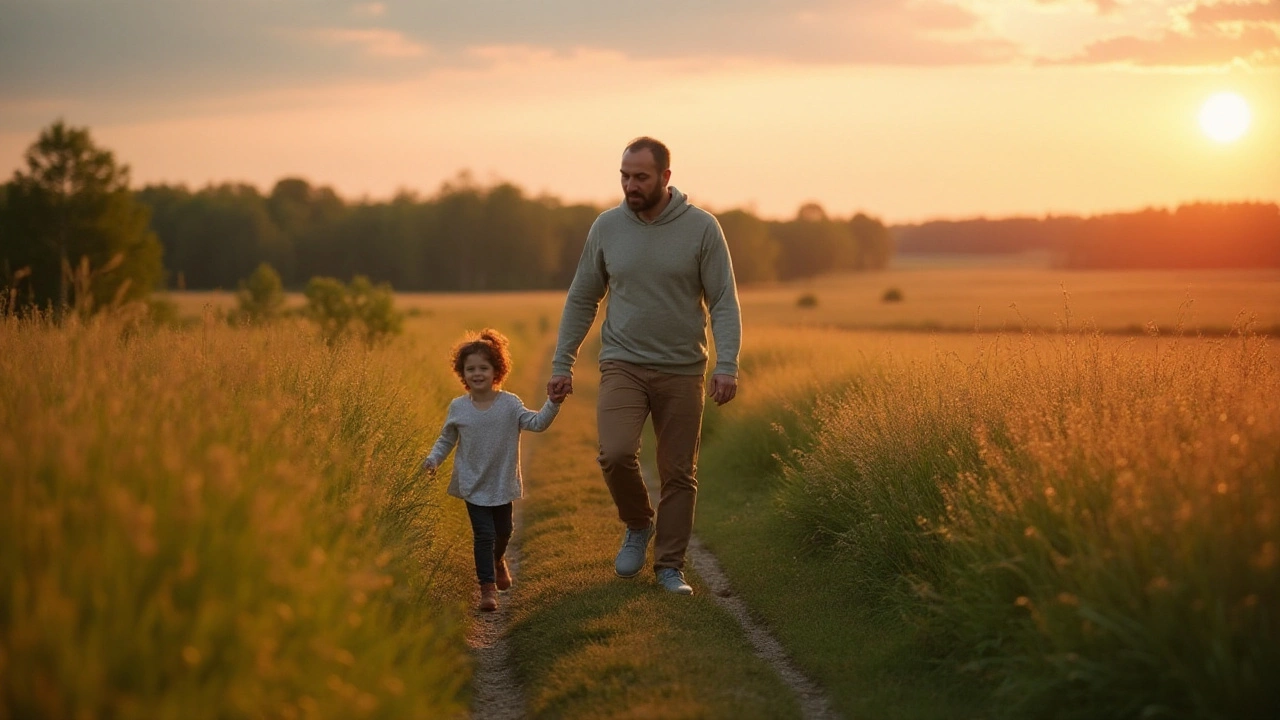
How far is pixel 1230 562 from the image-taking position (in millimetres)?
4121

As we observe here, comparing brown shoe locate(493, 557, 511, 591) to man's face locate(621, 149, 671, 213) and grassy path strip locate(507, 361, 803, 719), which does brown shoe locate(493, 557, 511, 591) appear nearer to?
grassy path strip locate(507, 361, 803, 719)

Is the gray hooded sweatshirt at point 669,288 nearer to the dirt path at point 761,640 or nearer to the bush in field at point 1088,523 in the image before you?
the bush in field at point 1088,523

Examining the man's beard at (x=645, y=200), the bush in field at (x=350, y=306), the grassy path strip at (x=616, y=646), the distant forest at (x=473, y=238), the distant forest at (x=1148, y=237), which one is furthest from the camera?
the distant forest at (x=473, y=238)

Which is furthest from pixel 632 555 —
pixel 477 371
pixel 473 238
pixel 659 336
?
pixel 473 238

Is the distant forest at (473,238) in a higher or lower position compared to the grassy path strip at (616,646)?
higher

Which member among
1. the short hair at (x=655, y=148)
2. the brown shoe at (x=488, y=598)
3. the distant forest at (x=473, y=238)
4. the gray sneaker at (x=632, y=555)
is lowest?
the brown shoe at (x=488, y=598)

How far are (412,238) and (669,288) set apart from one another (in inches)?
3761

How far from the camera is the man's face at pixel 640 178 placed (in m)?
7.05

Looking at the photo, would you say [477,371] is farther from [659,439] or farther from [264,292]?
[264,292]

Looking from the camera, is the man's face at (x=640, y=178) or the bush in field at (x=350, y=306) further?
the bush in field at (x=350, y=306)

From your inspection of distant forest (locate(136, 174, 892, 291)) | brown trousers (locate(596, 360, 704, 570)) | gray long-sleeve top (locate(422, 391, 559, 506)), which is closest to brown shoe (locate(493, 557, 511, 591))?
gray long-sleeve top (locate(422, 391, 559, 506))

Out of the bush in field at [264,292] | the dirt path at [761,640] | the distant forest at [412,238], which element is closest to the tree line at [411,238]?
the distant forest at [412,238]

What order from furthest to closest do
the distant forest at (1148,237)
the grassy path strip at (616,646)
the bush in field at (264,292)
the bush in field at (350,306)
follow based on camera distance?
1. the bush in field at (264,292)
2. the distant forest at (1148,237)
3. the bush in field at (350,306)
4. the grassy path strip at (616,646)

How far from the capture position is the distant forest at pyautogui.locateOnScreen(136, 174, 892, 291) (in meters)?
84.7
